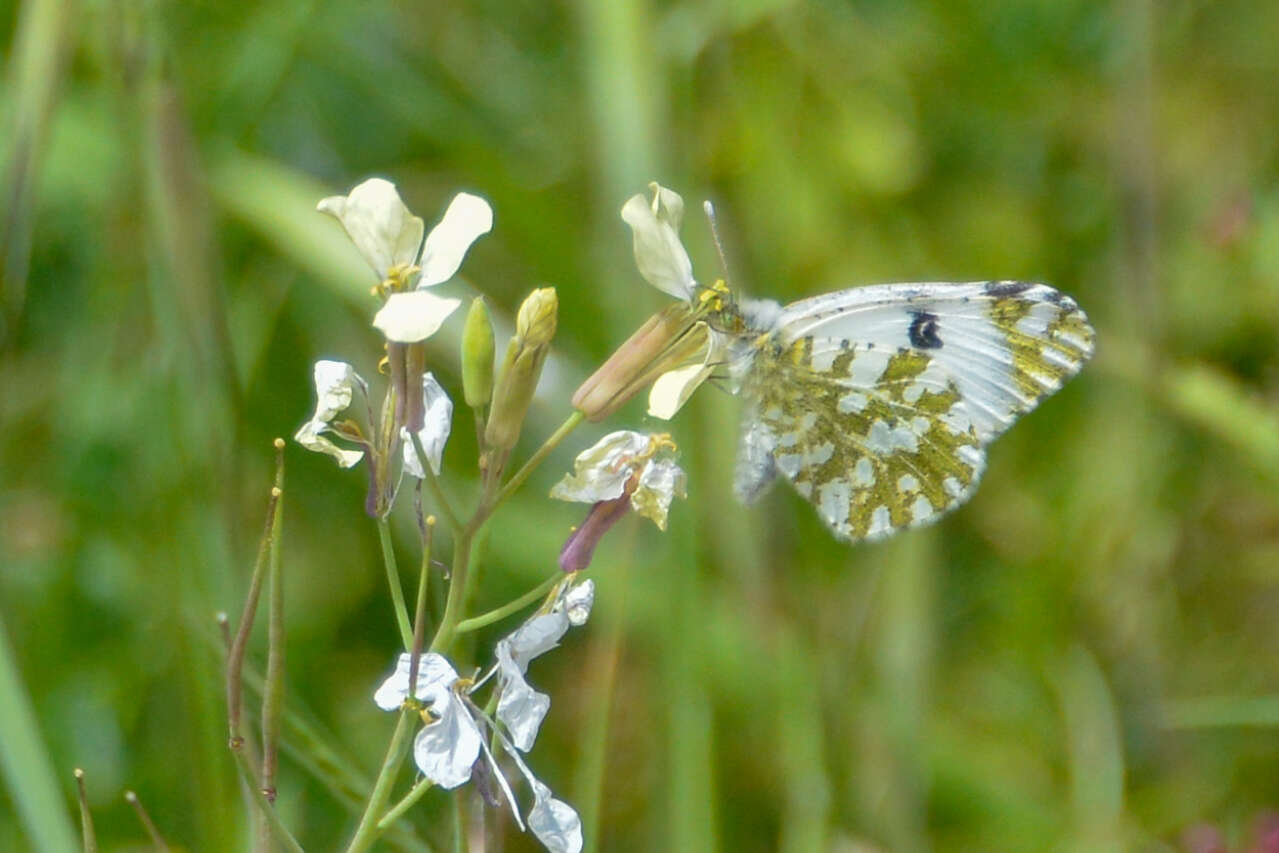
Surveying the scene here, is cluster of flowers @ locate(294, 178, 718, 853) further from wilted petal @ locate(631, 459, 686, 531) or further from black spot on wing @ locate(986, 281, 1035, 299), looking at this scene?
black spot on wing @ locate(986, 281, 1035, 299)

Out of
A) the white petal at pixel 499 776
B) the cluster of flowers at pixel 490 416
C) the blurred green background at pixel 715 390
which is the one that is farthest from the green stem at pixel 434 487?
the blurred green background at pixel 715 390

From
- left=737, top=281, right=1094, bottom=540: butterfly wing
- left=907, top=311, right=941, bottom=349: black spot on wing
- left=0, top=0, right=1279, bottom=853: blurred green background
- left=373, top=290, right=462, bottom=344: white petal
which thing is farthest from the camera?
left=0, top=0, right=1279, bottom=853: blurred green background

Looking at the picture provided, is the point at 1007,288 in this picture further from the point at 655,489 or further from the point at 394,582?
the point at 394,582

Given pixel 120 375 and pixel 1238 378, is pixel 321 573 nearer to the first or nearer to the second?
pixel 120 375

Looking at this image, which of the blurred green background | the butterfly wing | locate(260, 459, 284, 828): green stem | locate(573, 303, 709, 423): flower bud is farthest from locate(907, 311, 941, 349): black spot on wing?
locate(260, 459, 284, 828): green stem

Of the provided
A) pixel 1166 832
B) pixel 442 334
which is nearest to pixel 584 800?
pixel 442 334

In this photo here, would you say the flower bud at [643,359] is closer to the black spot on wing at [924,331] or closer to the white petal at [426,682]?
the white petal at [426,682]
